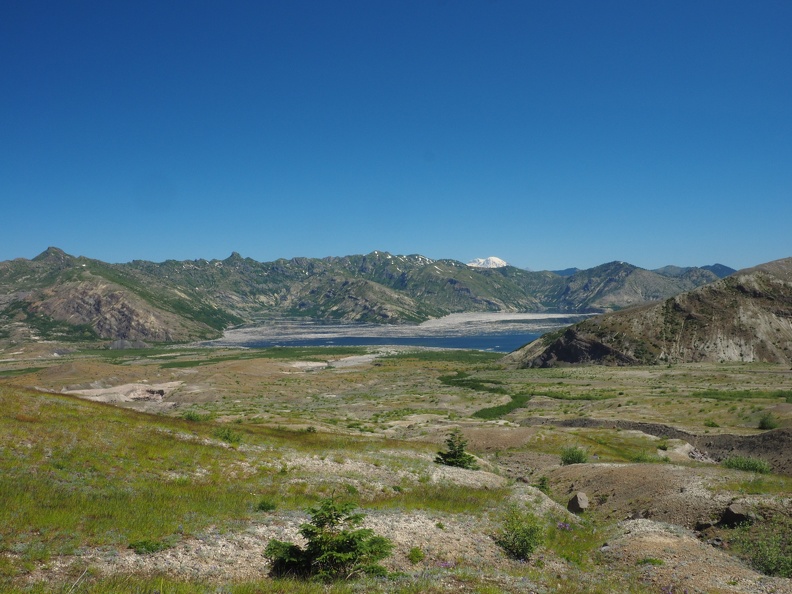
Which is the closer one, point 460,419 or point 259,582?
point 259,582

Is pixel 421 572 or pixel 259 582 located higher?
pixel 259 582

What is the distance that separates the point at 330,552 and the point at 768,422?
214 feet

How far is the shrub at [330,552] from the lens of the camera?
1553cm

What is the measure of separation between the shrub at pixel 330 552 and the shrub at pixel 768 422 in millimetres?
62005

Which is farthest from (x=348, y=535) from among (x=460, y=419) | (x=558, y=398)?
(x=558, y=398)

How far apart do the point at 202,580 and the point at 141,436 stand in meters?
19.7

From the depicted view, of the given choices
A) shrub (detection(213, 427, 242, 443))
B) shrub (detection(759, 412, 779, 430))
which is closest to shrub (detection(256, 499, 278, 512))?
shrub (detection(213, 427, 242, 443))

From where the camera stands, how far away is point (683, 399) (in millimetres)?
87375

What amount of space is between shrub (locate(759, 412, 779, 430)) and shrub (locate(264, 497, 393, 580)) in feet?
203

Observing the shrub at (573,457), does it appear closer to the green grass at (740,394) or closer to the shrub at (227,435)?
the shrub at (227,435)

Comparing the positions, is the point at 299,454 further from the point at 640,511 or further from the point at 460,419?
the point at 460,419

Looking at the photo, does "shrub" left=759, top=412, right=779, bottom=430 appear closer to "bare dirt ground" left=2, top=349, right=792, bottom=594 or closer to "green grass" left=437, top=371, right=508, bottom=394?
"bare dirt ground" left=2, top=349, right=792, bottom=594

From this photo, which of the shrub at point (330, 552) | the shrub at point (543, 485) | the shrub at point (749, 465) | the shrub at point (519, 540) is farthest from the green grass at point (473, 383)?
the shrub at point (330, 552)

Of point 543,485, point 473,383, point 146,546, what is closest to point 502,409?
point 473,383
